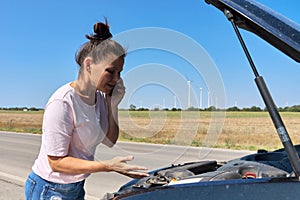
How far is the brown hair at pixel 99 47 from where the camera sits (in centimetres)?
211

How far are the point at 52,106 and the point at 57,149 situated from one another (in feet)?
0.79

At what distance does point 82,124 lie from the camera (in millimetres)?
2270

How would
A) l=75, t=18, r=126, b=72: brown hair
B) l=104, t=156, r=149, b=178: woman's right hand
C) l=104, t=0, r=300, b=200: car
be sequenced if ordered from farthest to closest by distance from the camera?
l=75, t=18, r=126, b=72: brown hair < l=104, t=156, r=149, b=178: woman's right hand < l=104, t=0, r=300, b=200: car

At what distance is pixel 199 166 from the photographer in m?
2.55

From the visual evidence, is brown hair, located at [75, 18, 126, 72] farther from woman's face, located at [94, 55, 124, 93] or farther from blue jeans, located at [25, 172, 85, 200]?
blue jeans, located at [25, 172, 85, 200]

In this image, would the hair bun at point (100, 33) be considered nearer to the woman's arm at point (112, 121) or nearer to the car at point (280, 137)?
the woman's arm at point (112, 121)

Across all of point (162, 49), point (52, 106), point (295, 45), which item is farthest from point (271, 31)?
point (52, 106)

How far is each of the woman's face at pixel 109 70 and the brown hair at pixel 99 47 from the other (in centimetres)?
3

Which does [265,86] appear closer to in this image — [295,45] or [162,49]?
[295,45]

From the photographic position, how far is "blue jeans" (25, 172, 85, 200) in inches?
93.4

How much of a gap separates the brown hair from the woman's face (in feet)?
0.11

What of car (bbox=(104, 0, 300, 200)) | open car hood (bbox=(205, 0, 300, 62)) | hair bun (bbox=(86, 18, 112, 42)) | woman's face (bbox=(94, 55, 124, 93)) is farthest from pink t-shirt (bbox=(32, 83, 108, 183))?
open car hood (bbox=(205, 0, 300, 62))

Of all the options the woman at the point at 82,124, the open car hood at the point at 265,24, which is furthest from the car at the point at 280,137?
the woman at the point at 82,124

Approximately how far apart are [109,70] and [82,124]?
0.37 meters
